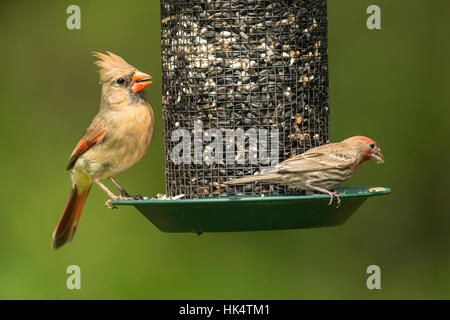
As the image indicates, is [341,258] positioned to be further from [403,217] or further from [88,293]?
[88,293]

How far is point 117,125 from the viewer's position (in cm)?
622

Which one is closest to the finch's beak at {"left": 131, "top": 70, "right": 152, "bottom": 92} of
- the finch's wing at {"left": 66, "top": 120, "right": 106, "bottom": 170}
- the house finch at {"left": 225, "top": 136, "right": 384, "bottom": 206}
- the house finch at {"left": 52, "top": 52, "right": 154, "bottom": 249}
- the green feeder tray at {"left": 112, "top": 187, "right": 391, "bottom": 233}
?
the house finch at {"left": 52, "top": 52, "right": 154, "bottom": 249}

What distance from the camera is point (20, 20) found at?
9.08 metres

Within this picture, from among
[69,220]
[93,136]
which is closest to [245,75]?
[93,136]

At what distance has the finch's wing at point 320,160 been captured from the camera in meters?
5.52

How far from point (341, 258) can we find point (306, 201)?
348 centimetres

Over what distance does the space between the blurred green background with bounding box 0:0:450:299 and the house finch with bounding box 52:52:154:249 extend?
1.99m

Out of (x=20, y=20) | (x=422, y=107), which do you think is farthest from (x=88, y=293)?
(x=422, y=107)

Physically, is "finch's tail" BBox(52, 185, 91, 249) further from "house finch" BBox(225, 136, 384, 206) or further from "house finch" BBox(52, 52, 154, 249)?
"house finch" BBox(225, 136, 384, 206)

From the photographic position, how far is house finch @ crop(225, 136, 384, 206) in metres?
5.49

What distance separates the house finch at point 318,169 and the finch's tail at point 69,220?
6.50 feet

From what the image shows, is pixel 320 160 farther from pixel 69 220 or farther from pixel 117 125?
pixel 69 220

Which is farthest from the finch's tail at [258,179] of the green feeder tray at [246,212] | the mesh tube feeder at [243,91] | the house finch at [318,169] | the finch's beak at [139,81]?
the finch's beak at [139,81]

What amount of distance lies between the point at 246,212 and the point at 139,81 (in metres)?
1.55
